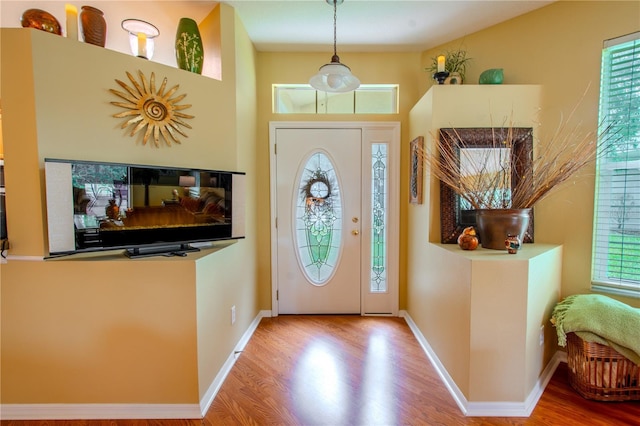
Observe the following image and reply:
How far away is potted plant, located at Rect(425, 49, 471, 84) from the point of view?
6.89ft

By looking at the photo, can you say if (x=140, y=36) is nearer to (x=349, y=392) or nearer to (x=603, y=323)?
(x=349, y=392)

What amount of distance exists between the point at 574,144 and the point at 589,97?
13.3 inches

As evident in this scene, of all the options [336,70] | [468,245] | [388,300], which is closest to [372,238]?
[388,300]

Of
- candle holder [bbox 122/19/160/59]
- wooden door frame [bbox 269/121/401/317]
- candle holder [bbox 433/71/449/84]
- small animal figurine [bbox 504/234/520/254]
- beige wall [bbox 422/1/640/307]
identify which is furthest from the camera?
wooden door frame [bbox 269/121/401/317]

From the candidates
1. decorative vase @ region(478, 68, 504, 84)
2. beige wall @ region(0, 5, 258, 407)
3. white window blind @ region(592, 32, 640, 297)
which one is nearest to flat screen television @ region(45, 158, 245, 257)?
beige wall @ region(0, 5, 258, 407)

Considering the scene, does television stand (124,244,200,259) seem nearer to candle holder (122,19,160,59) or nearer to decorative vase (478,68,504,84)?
candle holder (122,19,160,59)

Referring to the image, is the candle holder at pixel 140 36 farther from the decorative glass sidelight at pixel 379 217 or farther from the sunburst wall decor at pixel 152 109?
the decorative glass sidelight at pixel 379 217

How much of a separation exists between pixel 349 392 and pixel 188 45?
260 centimetres

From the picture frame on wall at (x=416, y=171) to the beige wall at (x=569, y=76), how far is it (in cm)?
86

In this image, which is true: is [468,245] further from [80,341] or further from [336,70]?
[80,341]

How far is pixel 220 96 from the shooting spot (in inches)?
75.7

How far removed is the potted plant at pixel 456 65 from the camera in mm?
2100

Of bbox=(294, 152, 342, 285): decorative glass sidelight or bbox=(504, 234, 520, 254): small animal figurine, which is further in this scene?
bbox=(294, 152, 342, 285): decorative glass sidelight

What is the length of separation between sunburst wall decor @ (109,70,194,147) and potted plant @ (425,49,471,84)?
6.83 ft
